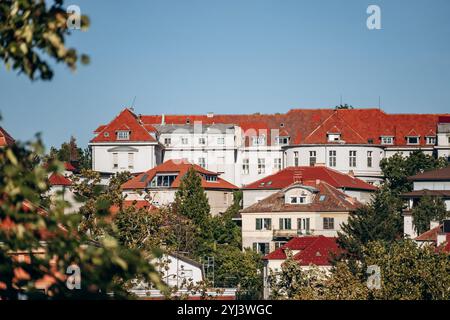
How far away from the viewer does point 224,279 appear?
83.5 metres

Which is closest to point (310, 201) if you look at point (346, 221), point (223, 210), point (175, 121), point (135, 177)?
point (346, 221)

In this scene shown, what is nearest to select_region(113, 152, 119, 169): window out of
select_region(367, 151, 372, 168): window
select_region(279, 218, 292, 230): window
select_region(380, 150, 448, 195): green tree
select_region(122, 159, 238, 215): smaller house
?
select_region(122, 159, 238, 215): smaller house

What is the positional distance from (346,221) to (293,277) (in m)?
32.2

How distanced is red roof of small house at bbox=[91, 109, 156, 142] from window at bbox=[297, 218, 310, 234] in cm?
3534

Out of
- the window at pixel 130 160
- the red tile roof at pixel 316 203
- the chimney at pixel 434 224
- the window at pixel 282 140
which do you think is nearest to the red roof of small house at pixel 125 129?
the window at pixel 130 160

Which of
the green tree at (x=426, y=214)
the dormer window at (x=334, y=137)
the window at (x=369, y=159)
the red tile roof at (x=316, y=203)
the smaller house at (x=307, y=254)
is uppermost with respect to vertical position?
the dormer window at (x=334, y=137)

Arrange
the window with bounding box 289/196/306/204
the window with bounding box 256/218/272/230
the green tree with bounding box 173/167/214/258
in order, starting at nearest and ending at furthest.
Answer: the green tree with bounding box 173/167/214/258, the window with bounding box 256/218/272/230, the window with bounding box 289/196/306/204

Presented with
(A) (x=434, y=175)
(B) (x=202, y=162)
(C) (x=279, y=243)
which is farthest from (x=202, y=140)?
(C) (x=279, y=243)

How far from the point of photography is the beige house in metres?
98.5

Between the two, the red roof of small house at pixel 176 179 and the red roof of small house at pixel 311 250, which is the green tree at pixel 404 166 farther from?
the red roof of small house at pixel 311 250

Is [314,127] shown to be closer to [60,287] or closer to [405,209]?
[405,209]

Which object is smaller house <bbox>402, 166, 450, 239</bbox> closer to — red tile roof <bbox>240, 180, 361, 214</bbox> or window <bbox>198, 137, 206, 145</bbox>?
red tile roof <bbox>240, 180, 361, 214</bbox>

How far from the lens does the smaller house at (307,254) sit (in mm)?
78500

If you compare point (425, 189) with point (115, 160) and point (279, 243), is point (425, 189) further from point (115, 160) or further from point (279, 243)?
point (115, 160)
